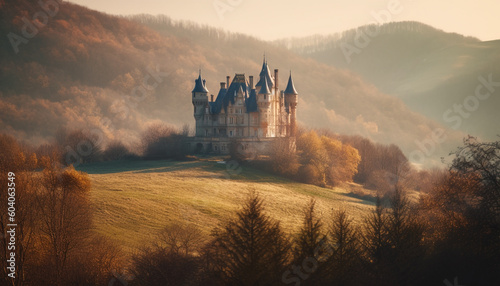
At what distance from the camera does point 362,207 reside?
2608 inches

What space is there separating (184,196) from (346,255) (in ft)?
91.2

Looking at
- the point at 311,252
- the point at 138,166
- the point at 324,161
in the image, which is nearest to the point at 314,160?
the point at 324,161

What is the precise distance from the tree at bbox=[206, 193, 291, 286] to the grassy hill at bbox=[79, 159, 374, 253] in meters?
10.3

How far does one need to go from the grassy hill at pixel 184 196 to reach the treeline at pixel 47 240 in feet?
10.8

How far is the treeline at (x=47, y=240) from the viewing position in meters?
26.6

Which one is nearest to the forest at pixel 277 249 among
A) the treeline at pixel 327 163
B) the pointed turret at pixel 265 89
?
the treeline at pixel 327 163

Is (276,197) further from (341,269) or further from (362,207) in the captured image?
(341,269)

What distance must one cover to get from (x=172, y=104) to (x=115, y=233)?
14033 cm

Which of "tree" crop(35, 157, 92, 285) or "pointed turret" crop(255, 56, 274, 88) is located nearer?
"tree" crop(35, 157, 92, 285)

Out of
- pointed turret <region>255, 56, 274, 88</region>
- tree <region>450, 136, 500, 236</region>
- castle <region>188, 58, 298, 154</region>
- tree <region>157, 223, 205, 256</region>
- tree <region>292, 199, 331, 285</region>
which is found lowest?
tree <region>157, 223, 205, 256</region>

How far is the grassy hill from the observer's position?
40469 mm

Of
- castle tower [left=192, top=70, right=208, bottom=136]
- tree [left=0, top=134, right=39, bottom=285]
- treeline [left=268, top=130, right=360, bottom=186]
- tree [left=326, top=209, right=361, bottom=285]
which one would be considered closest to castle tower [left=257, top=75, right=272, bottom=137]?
treeline [left=268, top=130, right=360, bottom=186]

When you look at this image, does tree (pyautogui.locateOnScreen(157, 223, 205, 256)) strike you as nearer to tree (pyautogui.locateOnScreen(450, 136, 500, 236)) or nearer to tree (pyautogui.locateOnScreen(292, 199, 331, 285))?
tree (pyautogui.locateOnScreen(292, 199, 331, 285))

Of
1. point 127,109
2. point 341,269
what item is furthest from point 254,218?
point 127,109
